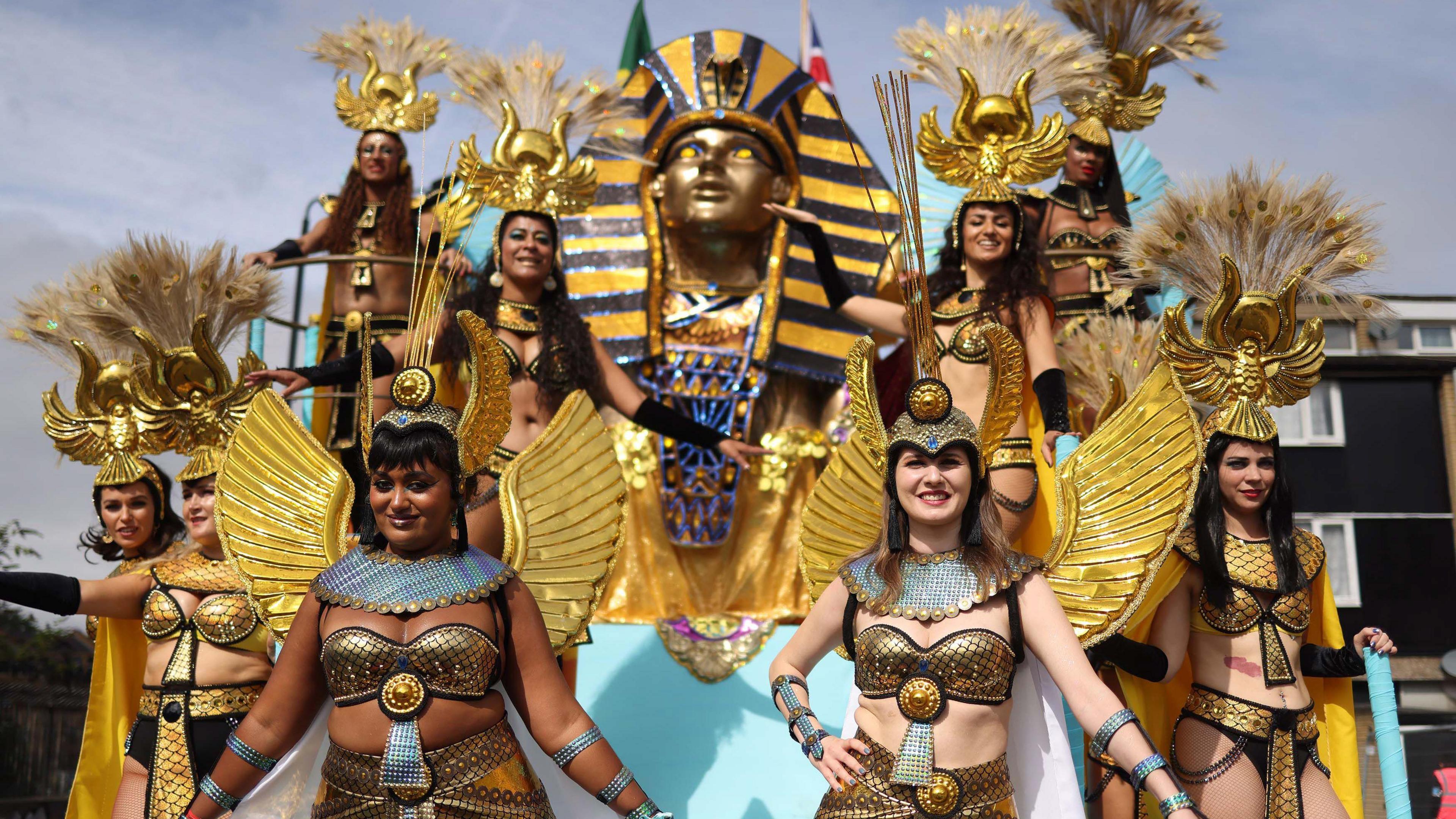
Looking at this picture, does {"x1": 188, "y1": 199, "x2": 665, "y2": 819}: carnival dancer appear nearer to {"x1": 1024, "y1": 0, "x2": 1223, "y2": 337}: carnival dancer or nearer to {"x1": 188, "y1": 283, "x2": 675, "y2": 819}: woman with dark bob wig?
{"x1": 188, "y1": 283, "x2": 675, "y2": 819}: woman with dark bob wig

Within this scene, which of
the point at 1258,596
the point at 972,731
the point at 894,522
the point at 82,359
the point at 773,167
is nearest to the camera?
the point at 972,731

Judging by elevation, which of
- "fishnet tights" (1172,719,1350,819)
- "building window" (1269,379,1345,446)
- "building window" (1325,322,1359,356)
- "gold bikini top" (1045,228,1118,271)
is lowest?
"fishnet tights" (1172,719,1350,819)

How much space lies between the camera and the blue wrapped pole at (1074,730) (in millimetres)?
5320

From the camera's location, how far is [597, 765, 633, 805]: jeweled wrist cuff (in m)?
3.63

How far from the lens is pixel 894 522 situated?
3.82 meters

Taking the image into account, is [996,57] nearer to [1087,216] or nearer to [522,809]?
[1087,216]

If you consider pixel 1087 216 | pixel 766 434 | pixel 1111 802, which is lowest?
pixel 1111 802

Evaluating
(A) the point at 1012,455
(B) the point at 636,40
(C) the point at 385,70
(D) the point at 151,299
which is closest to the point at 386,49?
(C) the point at 385,70

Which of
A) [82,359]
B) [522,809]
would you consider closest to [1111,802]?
[522,809]

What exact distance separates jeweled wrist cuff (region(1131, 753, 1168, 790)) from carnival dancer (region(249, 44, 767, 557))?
258cm

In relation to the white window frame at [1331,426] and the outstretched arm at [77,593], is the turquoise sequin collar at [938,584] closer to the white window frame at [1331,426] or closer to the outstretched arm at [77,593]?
the outstretched arm at [77,593]

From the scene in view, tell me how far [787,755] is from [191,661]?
2575 millimetres

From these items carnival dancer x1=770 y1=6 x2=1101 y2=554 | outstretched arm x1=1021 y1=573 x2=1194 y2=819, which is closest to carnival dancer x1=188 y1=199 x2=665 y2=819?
outstretched arm x1=1021 y1=573 x2=1194 y2=819

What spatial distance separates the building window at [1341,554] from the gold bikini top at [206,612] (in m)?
11.5
